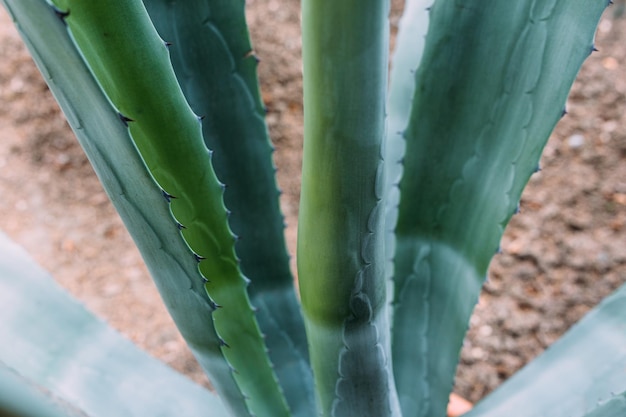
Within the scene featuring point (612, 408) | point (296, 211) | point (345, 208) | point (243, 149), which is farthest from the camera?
point (296, 211)

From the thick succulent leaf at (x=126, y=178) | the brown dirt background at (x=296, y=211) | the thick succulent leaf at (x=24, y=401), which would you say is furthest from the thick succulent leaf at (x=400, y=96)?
the brown dirt background at (x=296, y=211)

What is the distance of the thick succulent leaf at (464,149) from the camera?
0.63 meters

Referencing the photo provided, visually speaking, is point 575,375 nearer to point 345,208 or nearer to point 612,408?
point 612,408

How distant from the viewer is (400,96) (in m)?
0.79

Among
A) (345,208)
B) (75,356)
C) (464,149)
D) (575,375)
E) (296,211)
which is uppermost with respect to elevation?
(345,208)

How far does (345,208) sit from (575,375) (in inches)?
15.9

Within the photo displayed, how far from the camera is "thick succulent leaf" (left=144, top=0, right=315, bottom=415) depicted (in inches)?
26.2

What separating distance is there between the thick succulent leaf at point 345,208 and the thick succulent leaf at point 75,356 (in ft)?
0.63

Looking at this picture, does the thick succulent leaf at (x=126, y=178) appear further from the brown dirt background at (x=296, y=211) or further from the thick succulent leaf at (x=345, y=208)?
the brown dirt background at (x=296, y=211)

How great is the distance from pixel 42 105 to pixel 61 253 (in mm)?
509

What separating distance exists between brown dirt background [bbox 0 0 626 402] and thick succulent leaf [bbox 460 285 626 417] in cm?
65

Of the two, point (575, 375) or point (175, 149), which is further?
point (575, 375)

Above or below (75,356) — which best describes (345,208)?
above

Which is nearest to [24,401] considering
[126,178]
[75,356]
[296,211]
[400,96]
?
[126,178]
